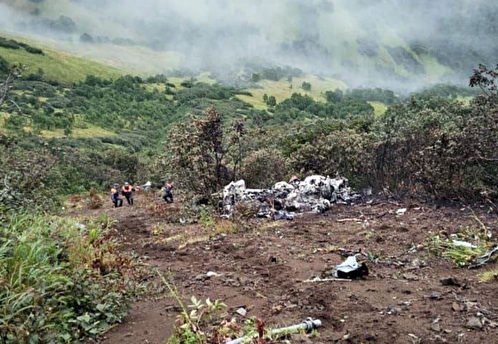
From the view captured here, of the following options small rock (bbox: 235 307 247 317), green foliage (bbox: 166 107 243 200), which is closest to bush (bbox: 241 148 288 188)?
green foliage (bbox: 166 107 243 200)

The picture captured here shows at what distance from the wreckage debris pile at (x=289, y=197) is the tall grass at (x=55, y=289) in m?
6.33

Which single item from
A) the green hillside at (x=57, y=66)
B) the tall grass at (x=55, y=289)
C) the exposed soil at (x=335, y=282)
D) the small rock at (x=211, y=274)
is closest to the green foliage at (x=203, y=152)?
the exposed soil at (x=335, y=282)

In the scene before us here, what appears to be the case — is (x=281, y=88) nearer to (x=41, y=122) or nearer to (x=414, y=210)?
(x=41, y=122)

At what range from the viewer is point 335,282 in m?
5.17

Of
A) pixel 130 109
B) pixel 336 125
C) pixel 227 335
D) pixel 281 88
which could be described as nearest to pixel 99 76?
pixel 130 109

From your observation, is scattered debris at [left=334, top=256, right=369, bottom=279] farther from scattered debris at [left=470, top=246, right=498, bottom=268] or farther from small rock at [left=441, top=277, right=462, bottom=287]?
scattered debris at [left=470, top=246, right=498, bottom=268]

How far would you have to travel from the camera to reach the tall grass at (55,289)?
3442 millimetres

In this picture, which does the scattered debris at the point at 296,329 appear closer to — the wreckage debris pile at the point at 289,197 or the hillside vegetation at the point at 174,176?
the hillside vegetation at the point at 174,176

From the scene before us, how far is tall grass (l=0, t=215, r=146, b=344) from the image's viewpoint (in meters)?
3.44

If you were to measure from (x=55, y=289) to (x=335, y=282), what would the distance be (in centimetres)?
289

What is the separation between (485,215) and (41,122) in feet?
183

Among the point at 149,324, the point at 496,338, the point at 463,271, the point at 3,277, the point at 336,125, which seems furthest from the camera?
the point at 336,125

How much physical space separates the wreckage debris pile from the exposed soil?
60.3 inches

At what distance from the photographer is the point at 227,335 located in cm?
346
